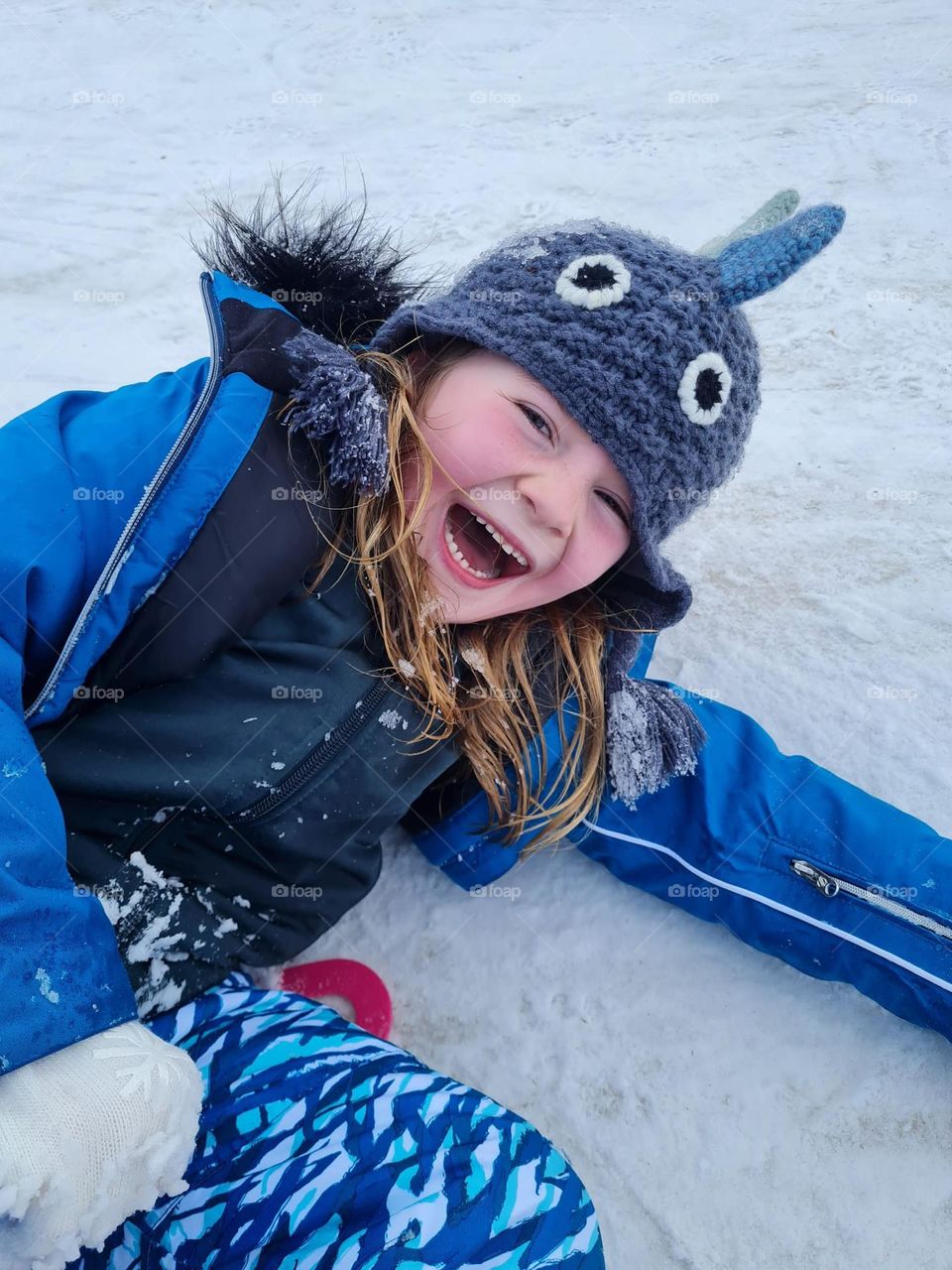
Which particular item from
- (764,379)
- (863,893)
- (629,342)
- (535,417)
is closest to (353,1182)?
(863,893)

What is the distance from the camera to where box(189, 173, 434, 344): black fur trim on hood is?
5.11 ft

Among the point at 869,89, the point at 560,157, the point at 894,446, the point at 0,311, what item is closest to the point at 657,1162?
the point at 894,446

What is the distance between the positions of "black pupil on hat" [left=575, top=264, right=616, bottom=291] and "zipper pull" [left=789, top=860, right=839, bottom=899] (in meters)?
1.04

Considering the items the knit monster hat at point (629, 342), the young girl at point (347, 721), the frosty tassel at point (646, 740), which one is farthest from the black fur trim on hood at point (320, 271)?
the frosty tassel at point (646, 740)

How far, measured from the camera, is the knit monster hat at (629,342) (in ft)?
4.28

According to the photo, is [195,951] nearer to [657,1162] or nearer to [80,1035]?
[80,1035]

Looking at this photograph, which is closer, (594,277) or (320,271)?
(594,277)

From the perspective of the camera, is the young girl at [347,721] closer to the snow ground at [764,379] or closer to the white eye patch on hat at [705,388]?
the white eye patch on hat at [705,388]

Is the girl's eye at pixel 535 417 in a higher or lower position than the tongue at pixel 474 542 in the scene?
higher

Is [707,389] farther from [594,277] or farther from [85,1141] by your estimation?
[85,1141]

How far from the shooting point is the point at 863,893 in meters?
1.51

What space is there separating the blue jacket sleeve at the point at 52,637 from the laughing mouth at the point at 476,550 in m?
0.47

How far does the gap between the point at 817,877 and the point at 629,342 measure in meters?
0.97

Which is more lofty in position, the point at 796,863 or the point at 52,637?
the point at 52,637
